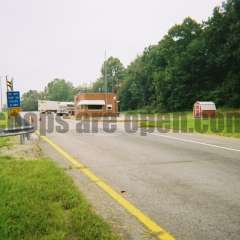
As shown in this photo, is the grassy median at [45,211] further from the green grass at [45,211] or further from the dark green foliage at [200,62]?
the dark green foliage at [200,62]

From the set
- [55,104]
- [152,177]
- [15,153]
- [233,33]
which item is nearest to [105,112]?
[233,33]

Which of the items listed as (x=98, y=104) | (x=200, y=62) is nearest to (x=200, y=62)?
(x=200, y=62)

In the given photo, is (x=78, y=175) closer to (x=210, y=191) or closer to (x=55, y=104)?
(x=210, y=191)

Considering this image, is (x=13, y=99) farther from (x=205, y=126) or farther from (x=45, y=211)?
(x=45, y=211)

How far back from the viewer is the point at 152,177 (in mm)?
8469

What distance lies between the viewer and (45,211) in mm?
5574

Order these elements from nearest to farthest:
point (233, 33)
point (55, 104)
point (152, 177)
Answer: point (152, 177) < point (233, 33) < point (55, 104)

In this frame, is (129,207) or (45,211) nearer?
(45,211)

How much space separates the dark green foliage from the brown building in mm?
17606

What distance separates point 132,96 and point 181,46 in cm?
3112

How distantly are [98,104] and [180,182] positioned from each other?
168 ft

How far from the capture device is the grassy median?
4785 mm

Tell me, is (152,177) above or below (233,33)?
below

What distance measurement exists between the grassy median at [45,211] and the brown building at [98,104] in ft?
163
